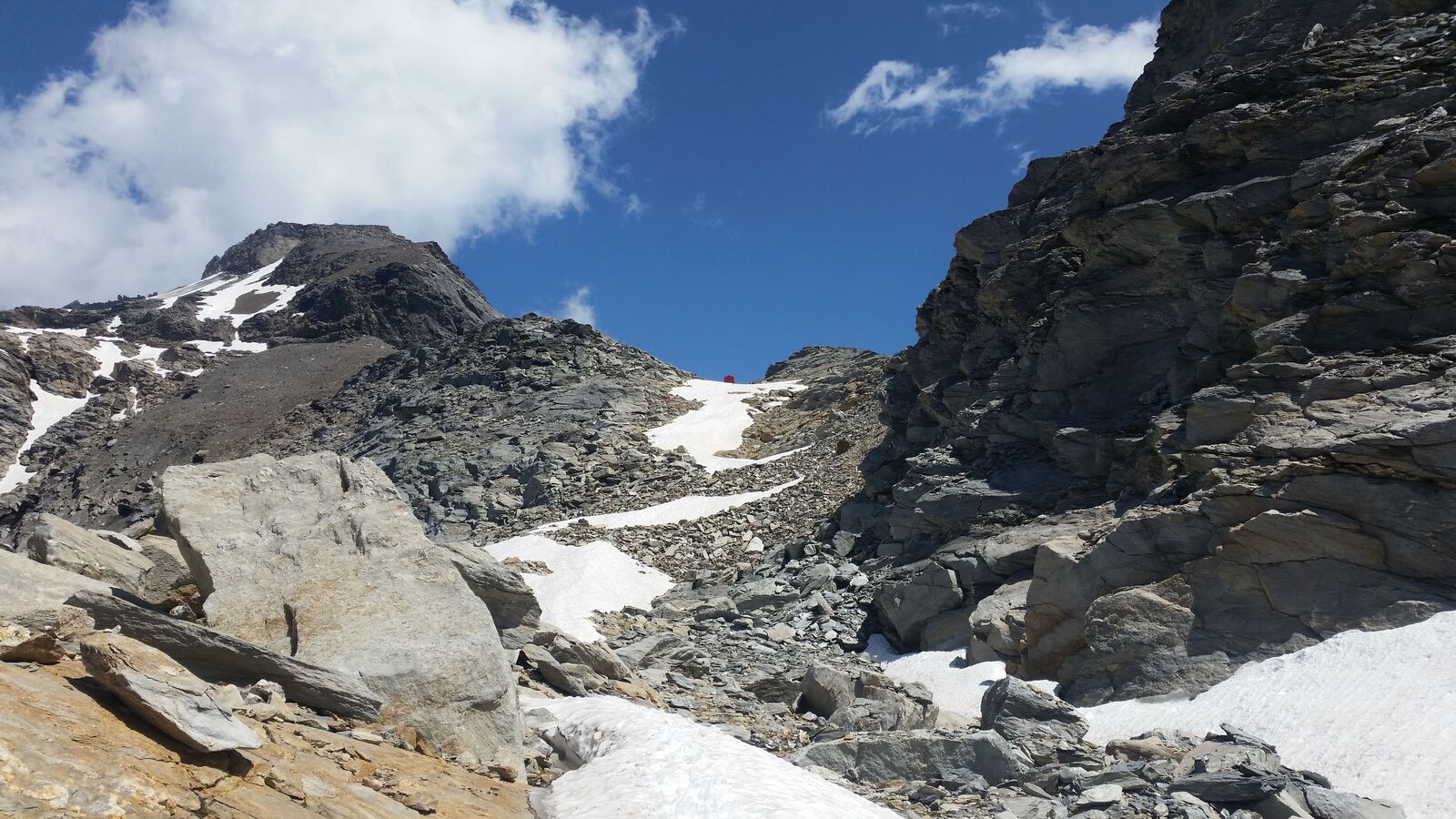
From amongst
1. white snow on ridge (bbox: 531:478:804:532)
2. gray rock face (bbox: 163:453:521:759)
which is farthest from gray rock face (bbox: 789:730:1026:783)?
white snow on ridge (bbox: 531:478:804:532)

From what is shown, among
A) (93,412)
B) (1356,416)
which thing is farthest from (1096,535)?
(93,412)

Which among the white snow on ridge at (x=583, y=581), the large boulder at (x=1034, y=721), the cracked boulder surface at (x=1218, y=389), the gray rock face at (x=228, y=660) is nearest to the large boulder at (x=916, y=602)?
the cracked boulder surface at (x=1218, y=389)

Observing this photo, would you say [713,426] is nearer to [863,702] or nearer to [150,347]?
[863,702]

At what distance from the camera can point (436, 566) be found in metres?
11.0

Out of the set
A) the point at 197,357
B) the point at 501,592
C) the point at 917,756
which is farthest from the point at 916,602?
the point at 197,357

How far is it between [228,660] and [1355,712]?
41.7 feet

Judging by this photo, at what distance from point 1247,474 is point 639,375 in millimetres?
51112

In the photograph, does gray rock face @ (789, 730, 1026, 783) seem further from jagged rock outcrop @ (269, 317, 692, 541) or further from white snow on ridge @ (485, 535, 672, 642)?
jagged rock outcrop @ (269, 317, 692, 541)

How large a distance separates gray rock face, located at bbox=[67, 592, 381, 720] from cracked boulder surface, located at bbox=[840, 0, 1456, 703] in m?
11.0

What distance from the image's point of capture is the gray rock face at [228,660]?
8359 millimetres

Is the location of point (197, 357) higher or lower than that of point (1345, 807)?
higher

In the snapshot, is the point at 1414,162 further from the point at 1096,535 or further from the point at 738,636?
the point at 738,636

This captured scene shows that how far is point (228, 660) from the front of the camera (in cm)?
862

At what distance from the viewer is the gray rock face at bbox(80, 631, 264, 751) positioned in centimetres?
→ 619
